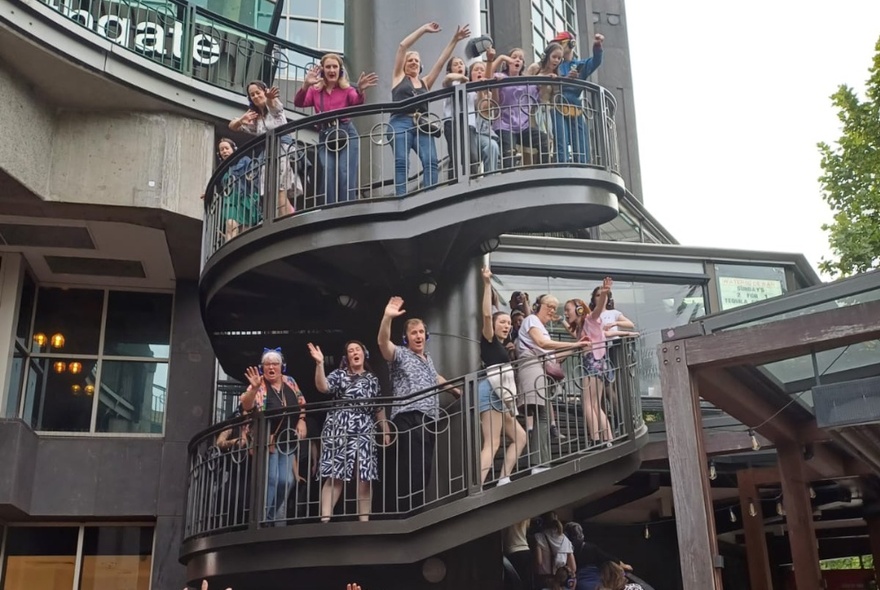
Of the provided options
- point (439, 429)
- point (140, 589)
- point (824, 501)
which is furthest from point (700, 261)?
point (140, 589)

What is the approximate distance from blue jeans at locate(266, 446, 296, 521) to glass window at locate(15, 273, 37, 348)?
19.9 feet

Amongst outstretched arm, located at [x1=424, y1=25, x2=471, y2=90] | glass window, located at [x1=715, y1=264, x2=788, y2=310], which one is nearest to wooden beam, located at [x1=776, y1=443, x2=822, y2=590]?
glass window, located at [x1=715, y1=264, x2=788, y2=310]

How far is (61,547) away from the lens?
1291cm

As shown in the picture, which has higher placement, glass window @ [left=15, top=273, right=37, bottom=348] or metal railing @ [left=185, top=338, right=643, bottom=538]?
glass window @ [left=15, top=273, right=37, bottom=348]

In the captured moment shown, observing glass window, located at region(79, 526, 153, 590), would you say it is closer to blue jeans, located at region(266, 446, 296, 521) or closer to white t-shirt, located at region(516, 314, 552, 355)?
blue jeans, located at region(266, 446, 296, 521)

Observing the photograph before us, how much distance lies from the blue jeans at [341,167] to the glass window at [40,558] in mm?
6440

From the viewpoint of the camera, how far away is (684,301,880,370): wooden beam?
6.16 metres

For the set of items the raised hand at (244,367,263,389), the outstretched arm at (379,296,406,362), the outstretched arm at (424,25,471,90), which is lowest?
the raised hand at (244,367,263,389)

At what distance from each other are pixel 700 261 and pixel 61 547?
9.97 metres

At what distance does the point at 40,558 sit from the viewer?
12.8 metres

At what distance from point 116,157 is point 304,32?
6.01m

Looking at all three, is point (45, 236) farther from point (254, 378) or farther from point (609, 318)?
point (609, 318)

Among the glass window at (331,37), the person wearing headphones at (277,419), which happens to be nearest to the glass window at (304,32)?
the glass window at (331,37)

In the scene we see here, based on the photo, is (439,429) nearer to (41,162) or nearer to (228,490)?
(228,490)
